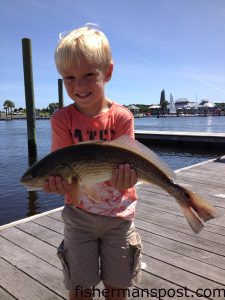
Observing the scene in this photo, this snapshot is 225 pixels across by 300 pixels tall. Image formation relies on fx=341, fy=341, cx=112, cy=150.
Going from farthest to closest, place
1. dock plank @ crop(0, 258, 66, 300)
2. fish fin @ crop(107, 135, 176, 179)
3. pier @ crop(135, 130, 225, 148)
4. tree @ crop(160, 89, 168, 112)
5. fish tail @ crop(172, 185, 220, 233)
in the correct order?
tree @ crop(160, 89, 168, 112) → pier @ crop(135, 130, 225, 148) → dock plank @ crop(0, 258, 66, 300) → fish fin @ crop(107, 135, 176, 179) → fish tail @ crop(172, 185, 220, 233)

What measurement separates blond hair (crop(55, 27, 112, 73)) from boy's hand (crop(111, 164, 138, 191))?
2.32 ft

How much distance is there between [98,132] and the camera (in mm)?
2354

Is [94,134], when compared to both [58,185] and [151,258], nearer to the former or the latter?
[58,185]

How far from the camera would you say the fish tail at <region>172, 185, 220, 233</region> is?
199 cm

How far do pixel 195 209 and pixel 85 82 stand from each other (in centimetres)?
105

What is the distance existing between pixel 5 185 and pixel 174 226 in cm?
903

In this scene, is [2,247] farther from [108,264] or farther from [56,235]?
[108,264]

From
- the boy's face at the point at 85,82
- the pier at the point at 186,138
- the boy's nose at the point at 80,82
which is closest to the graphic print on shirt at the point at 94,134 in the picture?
the boy's face at the point at 85,82

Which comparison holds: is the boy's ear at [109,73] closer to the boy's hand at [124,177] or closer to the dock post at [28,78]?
the boy's hand at [124,177]

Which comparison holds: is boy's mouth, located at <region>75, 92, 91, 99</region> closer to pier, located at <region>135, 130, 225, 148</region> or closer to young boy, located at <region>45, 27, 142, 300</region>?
young boy, located at <region>45, 27, 142, 300</region>

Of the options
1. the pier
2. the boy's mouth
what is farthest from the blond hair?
the pier

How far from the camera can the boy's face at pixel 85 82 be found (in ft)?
7.17

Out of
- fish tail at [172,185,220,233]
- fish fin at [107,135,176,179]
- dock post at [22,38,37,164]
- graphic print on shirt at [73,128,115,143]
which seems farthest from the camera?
dock post at [22,38,37,164]

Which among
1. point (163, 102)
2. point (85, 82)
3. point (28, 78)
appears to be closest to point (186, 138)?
point (28, 78)
